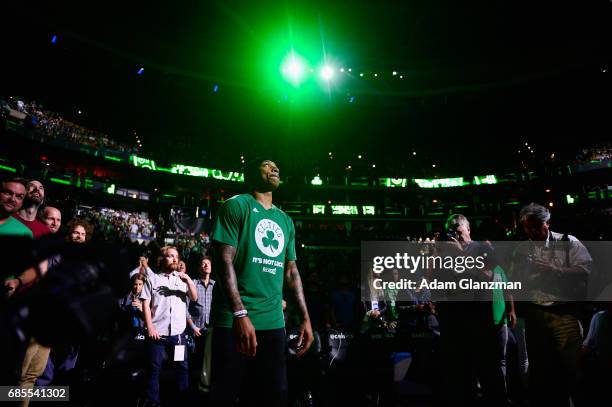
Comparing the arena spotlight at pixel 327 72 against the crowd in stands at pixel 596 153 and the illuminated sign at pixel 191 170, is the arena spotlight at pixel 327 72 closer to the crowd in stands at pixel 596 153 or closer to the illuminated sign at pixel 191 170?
the illuminated sign at pixel 191 170

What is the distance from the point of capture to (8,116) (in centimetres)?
2162

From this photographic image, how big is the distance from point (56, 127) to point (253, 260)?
31.0m

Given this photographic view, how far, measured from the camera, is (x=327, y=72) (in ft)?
76.8

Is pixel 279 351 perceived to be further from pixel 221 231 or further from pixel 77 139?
pixel 77 139

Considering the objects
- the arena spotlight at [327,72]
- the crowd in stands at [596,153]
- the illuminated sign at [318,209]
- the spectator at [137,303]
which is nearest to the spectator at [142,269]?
the spectator at [137,303]

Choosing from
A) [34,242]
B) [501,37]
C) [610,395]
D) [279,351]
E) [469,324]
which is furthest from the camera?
[501,37]

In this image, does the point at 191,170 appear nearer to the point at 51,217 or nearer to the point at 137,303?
the point at 137,303

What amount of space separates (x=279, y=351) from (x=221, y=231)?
0.90m

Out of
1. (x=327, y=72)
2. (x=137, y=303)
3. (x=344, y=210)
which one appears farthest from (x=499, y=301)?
(x=344, y=210)

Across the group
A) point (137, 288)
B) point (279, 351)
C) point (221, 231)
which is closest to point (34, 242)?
point (221, 231)

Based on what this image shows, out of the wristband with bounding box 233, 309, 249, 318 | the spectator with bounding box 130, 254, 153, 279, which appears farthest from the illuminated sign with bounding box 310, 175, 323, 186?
the wristband with bounding box 233, 309, 249, 318

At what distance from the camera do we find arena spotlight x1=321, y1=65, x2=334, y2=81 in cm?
2298

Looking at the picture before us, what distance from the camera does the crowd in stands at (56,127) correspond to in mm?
22781

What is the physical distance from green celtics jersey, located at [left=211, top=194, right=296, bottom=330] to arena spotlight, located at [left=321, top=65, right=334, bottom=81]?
2264cm
